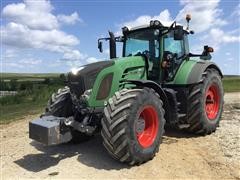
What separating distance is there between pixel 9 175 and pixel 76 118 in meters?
1.59

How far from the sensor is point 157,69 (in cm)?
853

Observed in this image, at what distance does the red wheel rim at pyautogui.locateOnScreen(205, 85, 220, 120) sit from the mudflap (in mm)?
3907

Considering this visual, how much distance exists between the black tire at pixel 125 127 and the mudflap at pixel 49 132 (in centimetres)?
78

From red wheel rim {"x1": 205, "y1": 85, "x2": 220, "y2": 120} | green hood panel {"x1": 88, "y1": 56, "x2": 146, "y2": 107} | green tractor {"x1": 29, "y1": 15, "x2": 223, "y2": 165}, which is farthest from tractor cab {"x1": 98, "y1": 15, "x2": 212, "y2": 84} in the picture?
red wheel rim {"x1": 205, "y1": 85, "x2": 220, "y2": 120}

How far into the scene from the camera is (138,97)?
264 inches

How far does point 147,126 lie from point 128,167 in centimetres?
101

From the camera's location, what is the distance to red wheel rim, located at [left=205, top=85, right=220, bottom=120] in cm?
929

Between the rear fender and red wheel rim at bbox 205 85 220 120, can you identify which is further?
red wheel rim at bbox 205 85 220 120

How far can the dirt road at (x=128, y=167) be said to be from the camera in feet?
21.0

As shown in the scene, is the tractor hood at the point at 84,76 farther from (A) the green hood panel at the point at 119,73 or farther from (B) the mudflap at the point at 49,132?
(B) the mudflap at the point at 49,132

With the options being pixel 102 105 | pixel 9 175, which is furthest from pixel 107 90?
pixel 9 175

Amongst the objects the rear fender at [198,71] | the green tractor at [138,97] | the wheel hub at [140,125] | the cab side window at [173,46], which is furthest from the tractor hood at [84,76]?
the rear fender at [198,71]

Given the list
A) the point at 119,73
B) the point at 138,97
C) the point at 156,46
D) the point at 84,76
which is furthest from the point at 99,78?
the point at 156,46

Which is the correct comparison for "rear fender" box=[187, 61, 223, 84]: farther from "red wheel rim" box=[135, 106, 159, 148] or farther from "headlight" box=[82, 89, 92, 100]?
"headlight" box=[82, 89, 92, 100]
